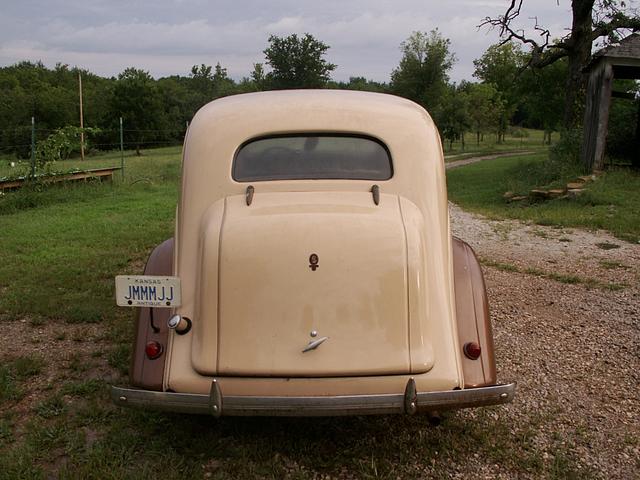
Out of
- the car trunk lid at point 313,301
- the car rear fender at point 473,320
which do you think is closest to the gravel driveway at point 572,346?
the car rear fender at point 473,320

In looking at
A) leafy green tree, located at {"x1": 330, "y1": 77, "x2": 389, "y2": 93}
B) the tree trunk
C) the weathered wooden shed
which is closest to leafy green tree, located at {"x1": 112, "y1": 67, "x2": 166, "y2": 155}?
leafy green tree, located at {"x1": 330, "y1": 77, "x2": 389, "y2": 93}

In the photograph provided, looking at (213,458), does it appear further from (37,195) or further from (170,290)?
(37,195)

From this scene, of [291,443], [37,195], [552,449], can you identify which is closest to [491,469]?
[552,449]

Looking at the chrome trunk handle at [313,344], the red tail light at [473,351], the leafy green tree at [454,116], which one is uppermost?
the leafy green tree at [454,116]

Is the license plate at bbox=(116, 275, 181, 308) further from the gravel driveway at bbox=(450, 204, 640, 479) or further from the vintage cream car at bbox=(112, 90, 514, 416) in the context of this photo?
the gravel driveway at bbox=(450, 204, 640, 479)

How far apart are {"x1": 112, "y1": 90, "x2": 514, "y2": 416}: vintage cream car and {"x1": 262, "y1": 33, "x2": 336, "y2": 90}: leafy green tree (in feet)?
192

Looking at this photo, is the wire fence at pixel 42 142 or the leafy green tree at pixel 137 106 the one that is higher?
the leafy green tree at pixel 137 106

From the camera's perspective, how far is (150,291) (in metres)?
2.92

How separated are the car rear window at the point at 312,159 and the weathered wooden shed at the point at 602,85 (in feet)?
40.8

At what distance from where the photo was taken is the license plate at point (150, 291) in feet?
9.55

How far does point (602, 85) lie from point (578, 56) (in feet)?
12.0

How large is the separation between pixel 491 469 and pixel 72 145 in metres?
12.9

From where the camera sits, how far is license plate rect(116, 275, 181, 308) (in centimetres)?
291

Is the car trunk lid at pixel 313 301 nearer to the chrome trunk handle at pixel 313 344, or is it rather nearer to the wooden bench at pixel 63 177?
the chrome trunk handle at pixel 313 344
